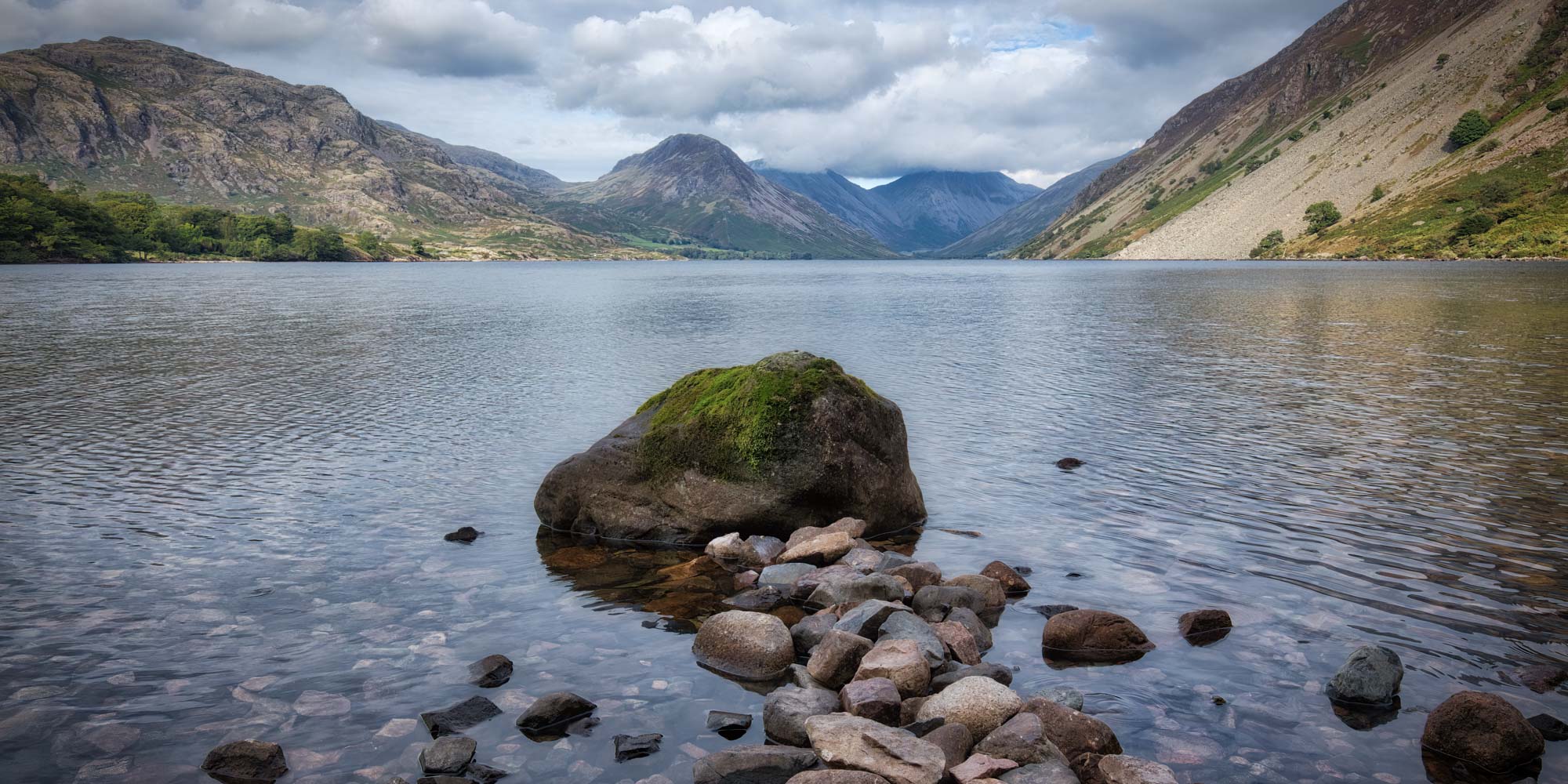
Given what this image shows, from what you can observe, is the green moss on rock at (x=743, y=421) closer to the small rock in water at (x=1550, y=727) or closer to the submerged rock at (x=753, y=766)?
the submerged rock at (x=753, y=766)

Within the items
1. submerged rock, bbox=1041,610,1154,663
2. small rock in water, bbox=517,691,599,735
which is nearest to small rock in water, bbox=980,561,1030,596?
submerged rock, bbox=1041,610,1154,663

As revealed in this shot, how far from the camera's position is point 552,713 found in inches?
434

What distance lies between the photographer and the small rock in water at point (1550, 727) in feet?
33.6

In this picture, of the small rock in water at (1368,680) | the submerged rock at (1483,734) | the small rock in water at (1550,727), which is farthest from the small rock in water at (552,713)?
the small rock in water at (1550,727)

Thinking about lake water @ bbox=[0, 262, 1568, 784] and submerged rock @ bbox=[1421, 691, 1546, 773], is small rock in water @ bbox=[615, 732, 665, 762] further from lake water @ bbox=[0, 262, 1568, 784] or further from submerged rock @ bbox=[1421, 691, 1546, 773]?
submerged rock @ bbox=[1421, 691, 1546, 773]

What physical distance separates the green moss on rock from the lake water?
279 cm

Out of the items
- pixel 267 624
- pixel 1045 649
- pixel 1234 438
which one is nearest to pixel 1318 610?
pixel 1045 649

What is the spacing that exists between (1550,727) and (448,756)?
510 inches

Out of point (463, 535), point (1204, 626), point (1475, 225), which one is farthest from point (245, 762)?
point (1475, 225)

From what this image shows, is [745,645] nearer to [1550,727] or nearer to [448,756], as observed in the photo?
[448,756]

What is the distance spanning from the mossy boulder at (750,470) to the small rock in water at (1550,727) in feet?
38.8

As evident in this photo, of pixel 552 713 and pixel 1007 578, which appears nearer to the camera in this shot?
pixel 552 713

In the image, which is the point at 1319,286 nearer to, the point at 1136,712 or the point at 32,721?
the point at 1136,712

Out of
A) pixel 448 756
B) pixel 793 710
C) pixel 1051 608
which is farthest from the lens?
pixel 1051 608
